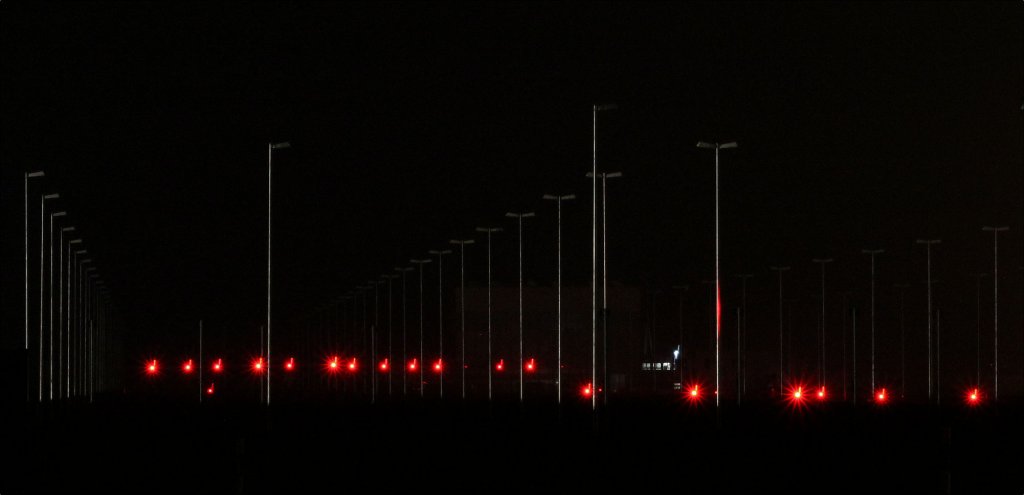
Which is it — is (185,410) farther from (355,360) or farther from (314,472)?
(355,360)

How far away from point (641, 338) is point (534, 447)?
10561cm

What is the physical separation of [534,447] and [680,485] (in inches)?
406

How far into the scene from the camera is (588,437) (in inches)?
1549

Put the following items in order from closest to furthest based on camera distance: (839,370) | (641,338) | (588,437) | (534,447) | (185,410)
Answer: (534,447) → (588,437) → (185,410) → (641,338) → (839,370)

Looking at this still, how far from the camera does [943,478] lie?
27.8 m

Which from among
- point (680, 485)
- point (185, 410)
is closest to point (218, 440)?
point (680, 485)

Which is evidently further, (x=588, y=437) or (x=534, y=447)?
(x=588, y=437)

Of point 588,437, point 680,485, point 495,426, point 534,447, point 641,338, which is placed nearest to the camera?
point 680,485

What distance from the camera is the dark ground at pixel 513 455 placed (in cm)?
2694

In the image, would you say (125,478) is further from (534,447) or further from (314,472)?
(534,447)

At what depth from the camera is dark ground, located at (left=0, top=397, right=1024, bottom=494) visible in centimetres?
2694

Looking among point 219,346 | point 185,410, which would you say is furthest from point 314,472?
point 219,346

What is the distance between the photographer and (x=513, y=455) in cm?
3431

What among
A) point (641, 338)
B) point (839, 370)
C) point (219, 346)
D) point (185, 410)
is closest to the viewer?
point (185, 410)
